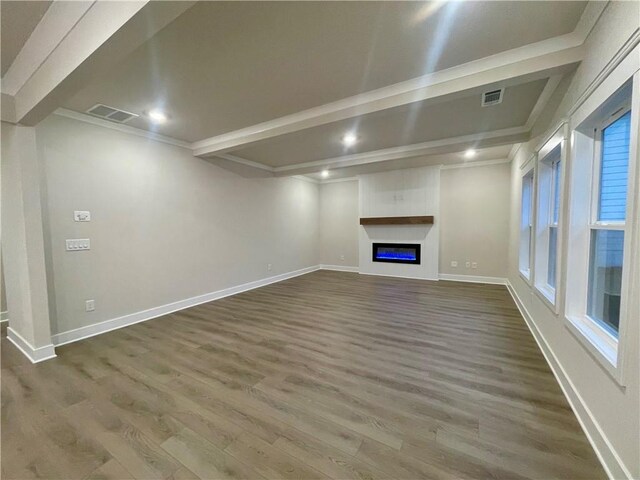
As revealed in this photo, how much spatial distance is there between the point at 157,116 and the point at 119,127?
65cm

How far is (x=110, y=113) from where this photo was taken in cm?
293

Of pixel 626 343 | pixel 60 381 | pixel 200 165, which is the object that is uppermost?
pixel 200 165

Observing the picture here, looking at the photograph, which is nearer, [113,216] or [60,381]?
[60,381]

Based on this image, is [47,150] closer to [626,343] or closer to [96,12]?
[96,12]

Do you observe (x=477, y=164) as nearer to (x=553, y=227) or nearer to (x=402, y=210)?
(x=402, y=210)

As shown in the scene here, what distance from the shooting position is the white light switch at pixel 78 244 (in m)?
2.95

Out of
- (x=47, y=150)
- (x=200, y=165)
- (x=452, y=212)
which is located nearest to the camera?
(x=47, y=150)

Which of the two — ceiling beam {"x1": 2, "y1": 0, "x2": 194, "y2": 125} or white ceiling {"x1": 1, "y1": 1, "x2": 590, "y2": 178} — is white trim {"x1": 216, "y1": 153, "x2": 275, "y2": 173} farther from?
ceiling beam {"x1": 2, "y1": 0, "x2": 194, "y2": 125}

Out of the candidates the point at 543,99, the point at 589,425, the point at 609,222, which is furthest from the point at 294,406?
the point at 543,99

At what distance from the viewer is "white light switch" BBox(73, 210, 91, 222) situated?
9.80 ft

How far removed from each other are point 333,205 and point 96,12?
20.4 feet

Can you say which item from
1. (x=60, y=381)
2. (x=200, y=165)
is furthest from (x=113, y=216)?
(x=60, y=381)

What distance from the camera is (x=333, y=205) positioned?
24.5 ft

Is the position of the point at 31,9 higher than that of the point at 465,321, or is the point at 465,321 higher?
the point at 31,9
